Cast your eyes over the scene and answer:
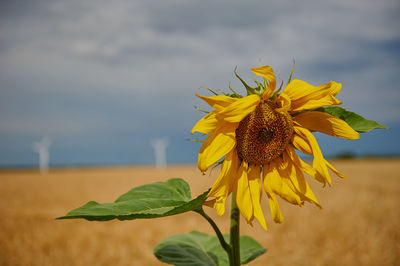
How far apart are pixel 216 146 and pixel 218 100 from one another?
0.52 ft

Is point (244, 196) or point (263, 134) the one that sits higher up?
point (263, 134)

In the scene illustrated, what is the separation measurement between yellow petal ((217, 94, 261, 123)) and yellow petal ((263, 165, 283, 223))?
26cm

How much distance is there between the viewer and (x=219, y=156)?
1.02m

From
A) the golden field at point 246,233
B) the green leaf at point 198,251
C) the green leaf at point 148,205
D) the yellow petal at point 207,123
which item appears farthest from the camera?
the golden field at point 246,233

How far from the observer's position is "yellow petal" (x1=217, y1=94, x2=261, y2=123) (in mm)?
964

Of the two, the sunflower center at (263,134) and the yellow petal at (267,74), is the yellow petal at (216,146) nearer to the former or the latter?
the sunflower center at (263,134)

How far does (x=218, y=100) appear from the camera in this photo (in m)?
0.97

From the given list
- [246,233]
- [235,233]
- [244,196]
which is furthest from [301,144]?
[246,233]

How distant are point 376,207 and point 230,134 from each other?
855 cm

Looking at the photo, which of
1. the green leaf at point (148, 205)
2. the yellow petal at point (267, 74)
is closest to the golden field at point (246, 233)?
the green leaf at point (148, 205)

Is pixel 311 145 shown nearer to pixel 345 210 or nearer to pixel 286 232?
pixel 286 232

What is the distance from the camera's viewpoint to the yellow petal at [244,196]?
1.02 meters

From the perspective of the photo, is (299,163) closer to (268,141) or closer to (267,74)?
(268,141)

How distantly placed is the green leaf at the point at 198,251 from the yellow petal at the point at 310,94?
2.56 feet
